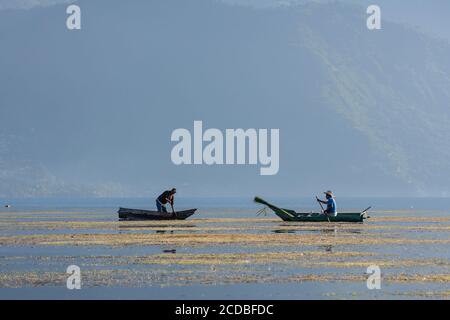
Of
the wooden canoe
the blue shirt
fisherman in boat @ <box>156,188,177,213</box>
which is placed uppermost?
fisherman in boat @ <box>156,188,177,213</box>

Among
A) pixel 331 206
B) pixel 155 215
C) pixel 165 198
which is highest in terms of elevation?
pixel 165 198
